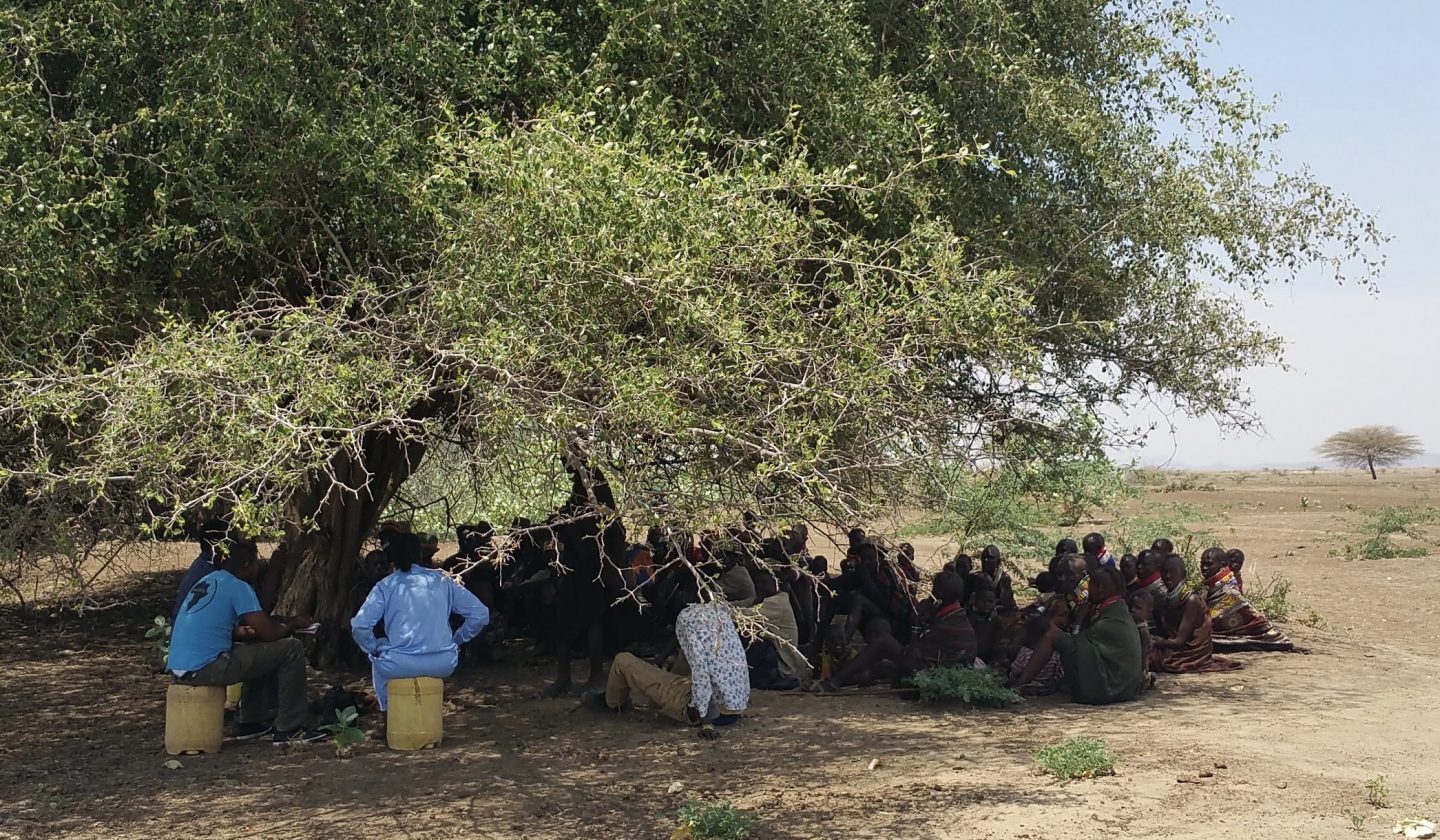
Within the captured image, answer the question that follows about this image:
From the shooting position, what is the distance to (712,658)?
8.42 meters

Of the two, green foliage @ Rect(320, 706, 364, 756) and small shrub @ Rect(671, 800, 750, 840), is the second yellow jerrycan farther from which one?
small shrub @ Rect(671, 800, 750, 840)

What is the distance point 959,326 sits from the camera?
735 centimetres

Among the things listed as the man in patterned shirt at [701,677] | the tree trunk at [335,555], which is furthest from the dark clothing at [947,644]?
the tree trunk at [335,555]

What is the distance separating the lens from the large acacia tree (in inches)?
259

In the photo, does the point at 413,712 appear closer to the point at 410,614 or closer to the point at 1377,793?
the point at 410,614

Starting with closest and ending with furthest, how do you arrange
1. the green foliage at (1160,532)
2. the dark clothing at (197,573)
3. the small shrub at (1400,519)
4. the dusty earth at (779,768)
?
the dusty earth at (779,768), the dark clothing at (197,573), the green foliage at (1160,532), the small shrub at (1400,519)

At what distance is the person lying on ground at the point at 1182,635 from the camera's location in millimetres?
10766

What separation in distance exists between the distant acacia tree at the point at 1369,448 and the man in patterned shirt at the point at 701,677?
5227 cm

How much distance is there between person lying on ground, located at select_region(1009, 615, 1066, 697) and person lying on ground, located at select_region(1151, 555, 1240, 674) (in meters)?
1.28

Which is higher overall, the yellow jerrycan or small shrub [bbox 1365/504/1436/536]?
small shrub [bbox 1365/504/1436/536]

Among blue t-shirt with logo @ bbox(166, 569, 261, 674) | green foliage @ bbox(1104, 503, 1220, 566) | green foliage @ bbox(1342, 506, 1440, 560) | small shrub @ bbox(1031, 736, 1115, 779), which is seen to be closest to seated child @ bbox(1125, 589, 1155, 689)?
small shrub @ bbox(1031, 736, 1115, 779)

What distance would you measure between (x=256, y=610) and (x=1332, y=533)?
71.4ft

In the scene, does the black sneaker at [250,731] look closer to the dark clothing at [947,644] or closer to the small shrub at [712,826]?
the small shrub at [712,826]

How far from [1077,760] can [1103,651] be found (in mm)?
2164
